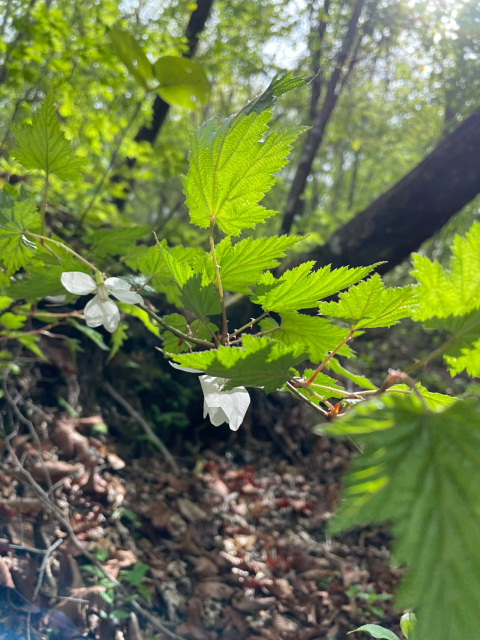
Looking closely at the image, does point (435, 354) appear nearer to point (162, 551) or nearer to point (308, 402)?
point (308, 402)

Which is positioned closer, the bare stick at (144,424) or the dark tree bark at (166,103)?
the bare stick at (144,424)

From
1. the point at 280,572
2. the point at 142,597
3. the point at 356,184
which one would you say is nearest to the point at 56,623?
the point at 142,597

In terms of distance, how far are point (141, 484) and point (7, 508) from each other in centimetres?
66

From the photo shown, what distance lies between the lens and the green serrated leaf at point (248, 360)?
0.35 m

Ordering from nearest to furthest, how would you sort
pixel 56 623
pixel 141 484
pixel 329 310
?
pixel 329 310
pixel 56 623
pixel 141 484

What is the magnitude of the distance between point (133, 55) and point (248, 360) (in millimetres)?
1984

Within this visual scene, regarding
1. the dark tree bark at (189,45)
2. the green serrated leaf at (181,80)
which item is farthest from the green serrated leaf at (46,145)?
the dark tree bark at (189,45)

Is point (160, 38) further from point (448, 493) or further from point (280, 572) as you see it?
point (448, 493)

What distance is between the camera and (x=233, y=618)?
1626 millimetres

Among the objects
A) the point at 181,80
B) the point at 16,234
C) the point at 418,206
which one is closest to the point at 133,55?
the point at 181,80

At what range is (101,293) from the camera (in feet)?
1.86

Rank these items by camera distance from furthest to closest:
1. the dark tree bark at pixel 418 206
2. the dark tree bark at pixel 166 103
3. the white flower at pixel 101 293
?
the dark tree bark at pixel 166 103, the dark tree bark at pixel 418 206, the white flower at pixel 101 293

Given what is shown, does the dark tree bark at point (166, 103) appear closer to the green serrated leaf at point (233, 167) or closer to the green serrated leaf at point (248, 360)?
the green serrated leaf at point (233, 167)

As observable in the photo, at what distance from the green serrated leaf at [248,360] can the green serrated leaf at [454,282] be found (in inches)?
4.0
